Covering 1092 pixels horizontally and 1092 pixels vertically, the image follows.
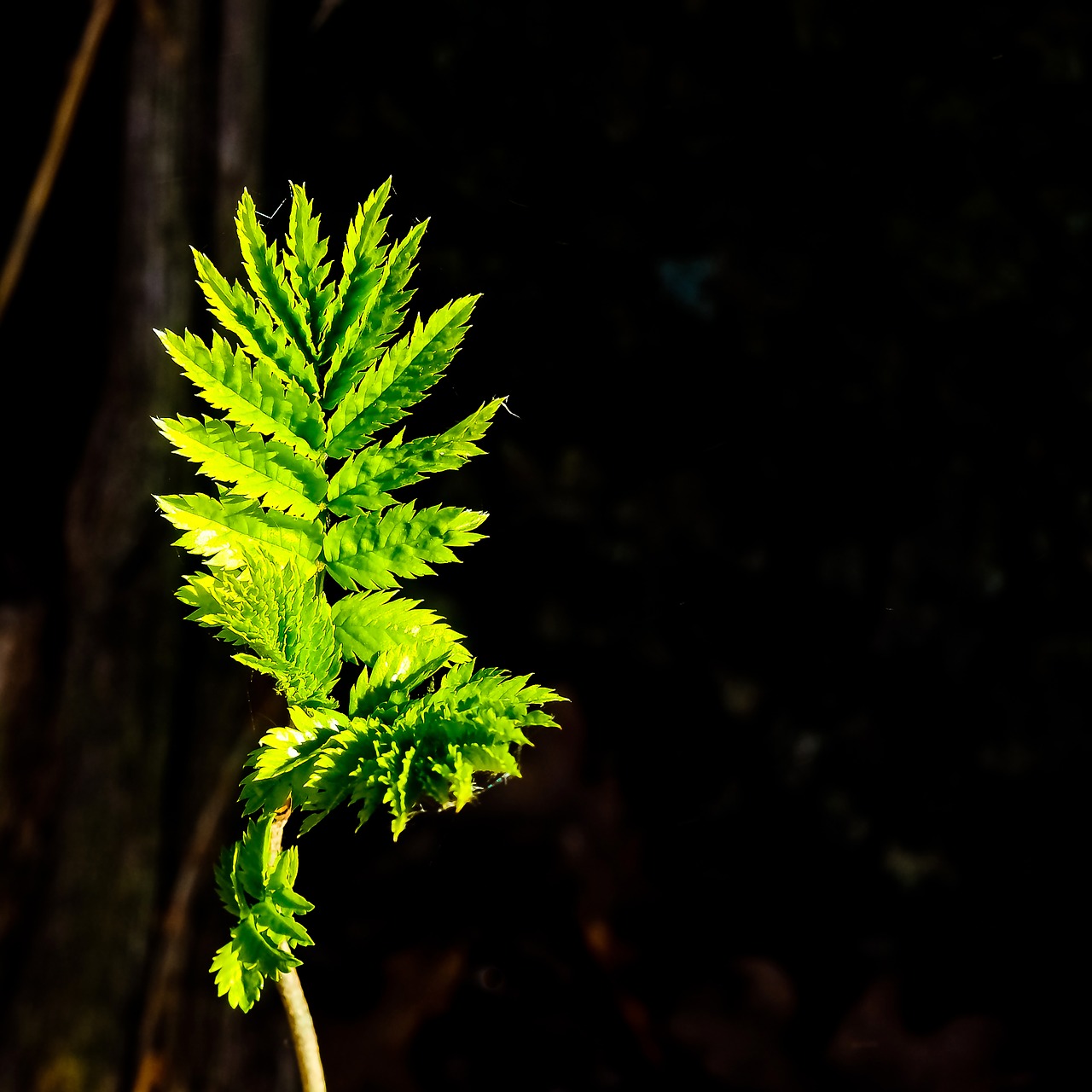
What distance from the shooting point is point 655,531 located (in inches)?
76.4

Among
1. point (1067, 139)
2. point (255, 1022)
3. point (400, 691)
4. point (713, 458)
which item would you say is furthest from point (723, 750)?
point (400, 691)

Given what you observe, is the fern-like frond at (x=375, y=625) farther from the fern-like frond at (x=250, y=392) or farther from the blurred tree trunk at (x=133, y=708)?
the blurred tree trunk at (x=133, y=708)

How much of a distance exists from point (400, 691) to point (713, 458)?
1.61 m

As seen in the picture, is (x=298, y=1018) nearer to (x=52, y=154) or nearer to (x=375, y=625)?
(x=375, y=625)

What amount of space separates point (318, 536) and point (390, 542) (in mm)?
28

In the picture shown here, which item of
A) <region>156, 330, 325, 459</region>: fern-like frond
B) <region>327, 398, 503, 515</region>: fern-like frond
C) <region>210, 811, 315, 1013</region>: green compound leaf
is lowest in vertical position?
<region>210, 811, 315, 1013</region>: green compound leaf

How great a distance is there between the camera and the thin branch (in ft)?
5.65

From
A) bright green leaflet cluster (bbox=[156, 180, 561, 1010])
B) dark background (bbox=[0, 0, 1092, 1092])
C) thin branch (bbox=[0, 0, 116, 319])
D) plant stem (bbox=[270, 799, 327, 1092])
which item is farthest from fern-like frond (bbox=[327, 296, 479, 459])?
thin branch (bbox=[0, 0, 116, 319])

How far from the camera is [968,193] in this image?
6.30 ft

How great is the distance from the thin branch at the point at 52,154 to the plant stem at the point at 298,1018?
162cm

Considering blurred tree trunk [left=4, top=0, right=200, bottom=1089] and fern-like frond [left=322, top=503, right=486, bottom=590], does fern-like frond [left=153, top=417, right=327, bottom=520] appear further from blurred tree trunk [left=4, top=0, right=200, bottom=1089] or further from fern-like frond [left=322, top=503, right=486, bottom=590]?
blurred tree trunk [left=4, top=0, right=200, bottom=1089]

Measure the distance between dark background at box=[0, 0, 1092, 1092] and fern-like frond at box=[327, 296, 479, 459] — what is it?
128 centimetres

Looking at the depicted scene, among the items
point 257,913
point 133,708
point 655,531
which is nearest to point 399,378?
point 257,913

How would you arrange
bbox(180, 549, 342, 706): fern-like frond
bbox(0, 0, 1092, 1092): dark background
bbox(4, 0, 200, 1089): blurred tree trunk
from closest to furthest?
bbox(180, 549, 342, 706): fern-like frond → bbox(4, 0, 200, 1089): blurred tree trunk → bbox(0, 0, 1092, 1092): dark background
